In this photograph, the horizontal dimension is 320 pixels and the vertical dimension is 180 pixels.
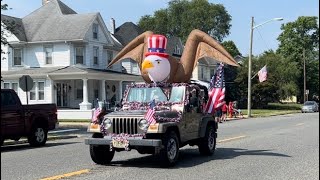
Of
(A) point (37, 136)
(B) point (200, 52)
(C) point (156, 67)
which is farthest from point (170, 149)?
(A) point (37, 136)

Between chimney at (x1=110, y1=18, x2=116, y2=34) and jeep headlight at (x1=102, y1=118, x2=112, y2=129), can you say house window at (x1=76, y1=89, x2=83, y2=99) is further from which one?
jeep headlight at (x1=102, y1=118, x2=112, y2=129)

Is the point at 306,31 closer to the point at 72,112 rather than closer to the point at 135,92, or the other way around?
the point at 72,112

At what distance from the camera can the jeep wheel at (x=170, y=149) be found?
10891mm

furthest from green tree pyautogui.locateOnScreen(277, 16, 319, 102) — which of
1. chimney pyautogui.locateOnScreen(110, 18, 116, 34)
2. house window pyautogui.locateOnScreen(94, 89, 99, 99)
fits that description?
house window pyautogui.locateOnScreen(94, 89, 99, 99)

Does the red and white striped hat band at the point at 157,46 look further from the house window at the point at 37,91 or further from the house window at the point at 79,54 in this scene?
the house window at the point at 37,91

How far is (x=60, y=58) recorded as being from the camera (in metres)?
44.2

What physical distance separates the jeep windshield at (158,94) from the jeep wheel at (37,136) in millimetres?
5731

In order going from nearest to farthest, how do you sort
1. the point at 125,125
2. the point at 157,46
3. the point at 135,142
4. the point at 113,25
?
1. the point at 135,142
2. the point at 125,125
3. the point at 157,46
4. the point at 113,25

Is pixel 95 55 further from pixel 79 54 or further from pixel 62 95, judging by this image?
pixel 62 95

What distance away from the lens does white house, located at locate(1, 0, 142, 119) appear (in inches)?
1703

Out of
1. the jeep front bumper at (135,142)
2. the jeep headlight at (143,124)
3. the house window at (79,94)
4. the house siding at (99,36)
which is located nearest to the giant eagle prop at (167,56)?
the jeep headlight at (143,124)

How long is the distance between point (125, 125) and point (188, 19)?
83108 mm

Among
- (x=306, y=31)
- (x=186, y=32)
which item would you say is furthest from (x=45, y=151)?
(x=306, y=31)

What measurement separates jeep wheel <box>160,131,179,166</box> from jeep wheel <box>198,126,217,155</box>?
206 cm
